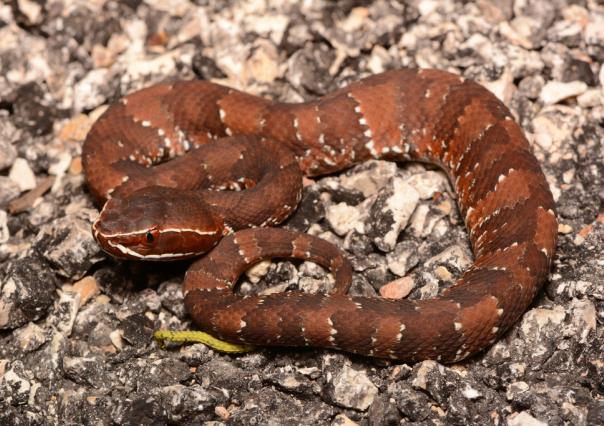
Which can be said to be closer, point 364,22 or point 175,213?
point 175,213

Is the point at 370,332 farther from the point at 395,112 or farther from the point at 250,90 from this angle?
the point at 250,90

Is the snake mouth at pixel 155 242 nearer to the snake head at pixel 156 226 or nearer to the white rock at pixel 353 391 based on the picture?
the snake head at pixel 156 226

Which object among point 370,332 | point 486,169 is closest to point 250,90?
point 486,169

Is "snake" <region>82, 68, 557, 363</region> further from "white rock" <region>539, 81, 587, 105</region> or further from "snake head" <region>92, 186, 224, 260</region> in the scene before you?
"white rock" <region>539, 81, 587, 105</region>

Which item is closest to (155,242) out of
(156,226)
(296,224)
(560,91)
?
(156,226)

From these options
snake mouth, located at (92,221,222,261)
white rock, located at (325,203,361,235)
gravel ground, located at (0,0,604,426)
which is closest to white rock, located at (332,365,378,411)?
gravel ground, located at (0,0,604,426)

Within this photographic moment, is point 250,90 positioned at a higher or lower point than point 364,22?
lower

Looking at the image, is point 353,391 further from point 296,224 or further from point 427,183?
point 427,183
